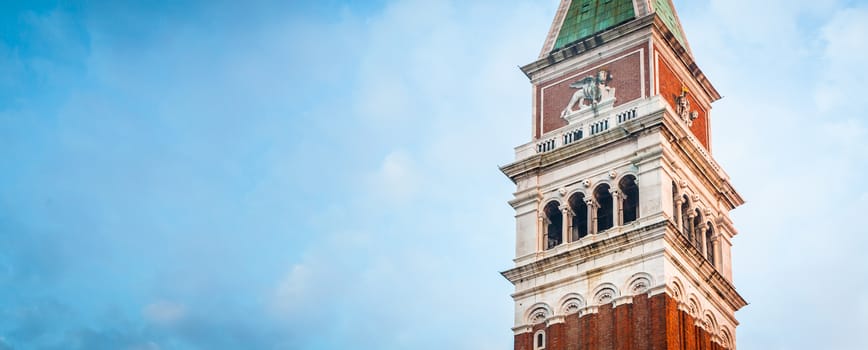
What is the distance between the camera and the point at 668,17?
276 feet

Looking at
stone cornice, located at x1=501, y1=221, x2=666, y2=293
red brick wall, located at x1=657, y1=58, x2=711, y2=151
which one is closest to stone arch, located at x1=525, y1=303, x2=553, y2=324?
stone cornice, located at x1=501, y1=221, x2=666, y2=293

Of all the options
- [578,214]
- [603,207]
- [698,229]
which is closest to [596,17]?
[603,207]

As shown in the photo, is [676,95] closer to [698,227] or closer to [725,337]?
[698,227]

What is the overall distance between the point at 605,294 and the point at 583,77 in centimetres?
1469

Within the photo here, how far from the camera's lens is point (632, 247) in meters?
71.7

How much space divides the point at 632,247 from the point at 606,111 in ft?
31.0

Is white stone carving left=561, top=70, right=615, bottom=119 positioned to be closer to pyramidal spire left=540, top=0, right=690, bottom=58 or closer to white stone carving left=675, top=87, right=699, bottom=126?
pyramidal spire left=540, top=0, right=690, bottom=58

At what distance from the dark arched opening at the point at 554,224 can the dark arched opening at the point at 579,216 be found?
72 centimetres

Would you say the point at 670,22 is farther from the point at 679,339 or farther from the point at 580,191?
the point at 679,339

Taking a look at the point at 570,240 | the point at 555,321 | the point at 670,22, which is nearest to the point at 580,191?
the point at 570,240

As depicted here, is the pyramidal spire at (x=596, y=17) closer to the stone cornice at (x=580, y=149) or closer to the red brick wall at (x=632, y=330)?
the stone cornice at (x=580, y=149)

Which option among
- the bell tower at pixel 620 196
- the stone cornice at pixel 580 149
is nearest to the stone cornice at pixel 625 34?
the bell tower at pixel 620 196

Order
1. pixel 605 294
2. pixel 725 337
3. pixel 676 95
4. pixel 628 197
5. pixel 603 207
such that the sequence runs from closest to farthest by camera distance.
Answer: pixel 605 294
pixel 725 337
pixel 628 197
pixel 603 207
pixel 676 95

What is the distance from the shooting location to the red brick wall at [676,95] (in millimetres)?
78875
